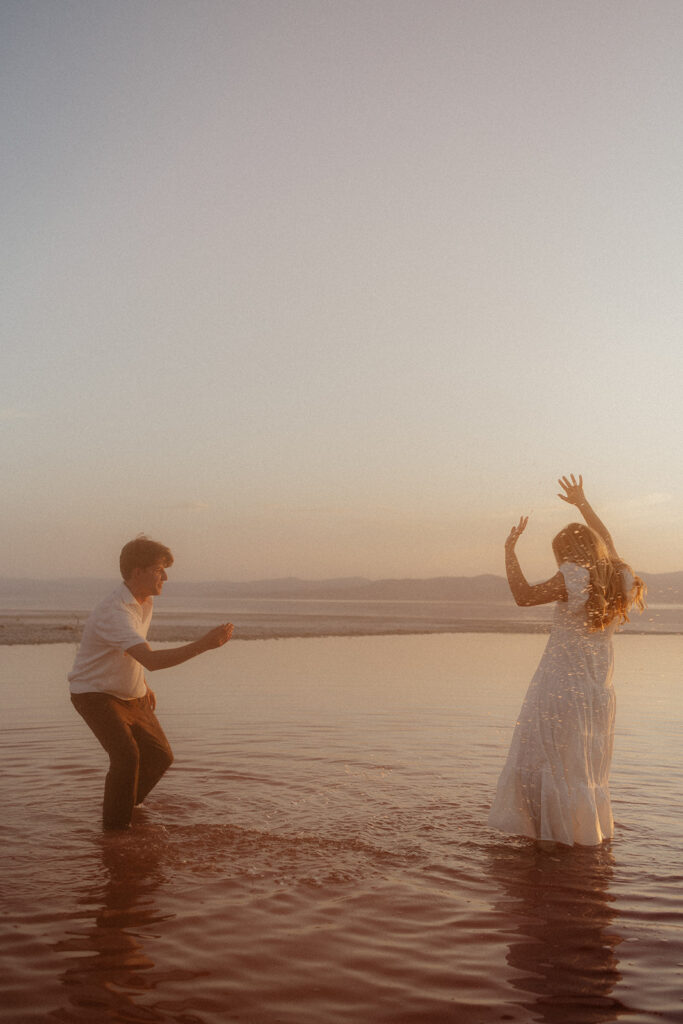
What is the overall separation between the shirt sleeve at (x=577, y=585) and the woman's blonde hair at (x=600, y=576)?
0.04m

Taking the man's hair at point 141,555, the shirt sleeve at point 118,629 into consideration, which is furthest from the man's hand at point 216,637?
the man's hair at point 141,555

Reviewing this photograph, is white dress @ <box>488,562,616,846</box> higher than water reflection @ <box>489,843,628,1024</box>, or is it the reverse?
white dress @ <box>488,562,616,846</box>

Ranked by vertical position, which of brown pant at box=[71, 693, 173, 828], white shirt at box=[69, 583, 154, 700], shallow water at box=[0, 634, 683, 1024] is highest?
white shirt at box=[69, 583, 154, 700]

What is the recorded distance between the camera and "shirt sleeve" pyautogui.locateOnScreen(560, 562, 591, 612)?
6.57 meters

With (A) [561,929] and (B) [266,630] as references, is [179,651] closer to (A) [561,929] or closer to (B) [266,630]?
(A) [561,929]

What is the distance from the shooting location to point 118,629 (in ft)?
21.3

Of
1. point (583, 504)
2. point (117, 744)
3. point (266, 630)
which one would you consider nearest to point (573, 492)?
point (583, 504)

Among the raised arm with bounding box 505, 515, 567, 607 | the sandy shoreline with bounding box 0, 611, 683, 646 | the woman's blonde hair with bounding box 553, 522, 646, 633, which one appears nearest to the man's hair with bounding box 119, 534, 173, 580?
the raised arm with bounding box 505, 515, 567, 607

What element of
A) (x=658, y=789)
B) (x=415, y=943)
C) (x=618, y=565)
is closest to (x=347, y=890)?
(x=415, y=943)

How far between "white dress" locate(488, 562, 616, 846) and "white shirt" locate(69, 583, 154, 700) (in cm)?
281

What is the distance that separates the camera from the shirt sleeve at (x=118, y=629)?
6461 mm

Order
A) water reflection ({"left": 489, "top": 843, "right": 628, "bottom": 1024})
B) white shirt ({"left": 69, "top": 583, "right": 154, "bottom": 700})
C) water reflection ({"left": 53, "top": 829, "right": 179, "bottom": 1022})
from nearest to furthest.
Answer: water reflection ({"left": 53, "top": 829, "right": 179, "bottom": 1022}) → water reflection ({"left": 489, "top": 843, "right": 628, "bottom": 1024}) → white shirt ({"left": 69, "top": 583, "right": 154, "bottom": 700})

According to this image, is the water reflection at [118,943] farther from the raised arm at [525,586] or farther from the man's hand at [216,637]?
the raised arm at [525,586]

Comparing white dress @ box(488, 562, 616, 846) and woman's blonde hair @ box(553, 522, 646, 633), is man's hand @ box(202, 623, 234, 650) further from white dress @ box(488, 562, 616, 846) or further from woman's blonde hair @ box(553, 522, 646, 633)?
woman's blonde hair @ box(553, 522, 646, 633)
